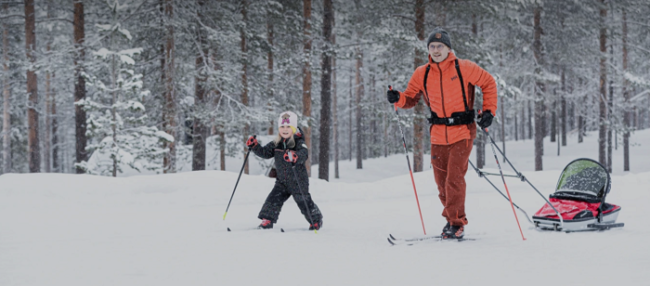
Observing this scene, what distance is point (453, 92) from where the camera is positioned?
4812mm

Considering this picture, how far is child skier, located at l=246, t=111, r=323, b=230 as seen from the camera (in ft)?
18.7

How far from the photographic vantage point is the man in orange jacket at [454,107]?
4770mm

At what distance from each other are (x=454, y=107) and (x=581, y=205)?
1818mm

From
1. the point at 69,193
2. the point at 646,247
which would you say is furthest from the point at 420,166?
the point at 646,247

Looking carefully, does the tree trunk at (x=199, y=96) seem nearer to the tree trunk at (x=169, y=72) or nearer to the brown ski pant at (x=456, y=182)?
the tree trunk at (x=169, y=72)

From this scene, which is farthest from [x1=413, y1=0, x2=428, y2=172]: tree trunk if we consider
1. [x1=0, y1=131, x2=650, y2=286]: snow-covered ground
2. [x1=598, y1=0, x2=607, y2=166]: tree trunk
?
[x1=598, y1=0, x2=607, y2=166]: tree trunk

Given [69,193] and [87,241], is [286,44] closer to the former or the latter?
[69,193]

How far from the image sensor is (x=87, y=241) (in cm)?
463

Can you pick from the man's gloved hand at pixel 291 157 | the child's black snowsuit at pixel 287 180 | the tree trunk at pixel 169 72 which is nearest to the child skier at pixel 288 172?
the child's black snowsuit at pixel 287 180

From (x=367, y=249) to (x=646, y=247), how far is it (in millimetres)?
2369

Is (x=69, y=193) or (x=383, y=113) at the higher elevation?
(x=383, y=113)

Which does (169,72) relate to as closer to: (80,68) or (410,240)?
(80,68)

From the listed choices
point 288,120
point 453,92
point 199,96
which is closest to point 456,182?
point 453,92

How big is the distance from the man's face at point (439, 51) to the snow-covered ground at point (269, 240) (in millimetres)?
1866
